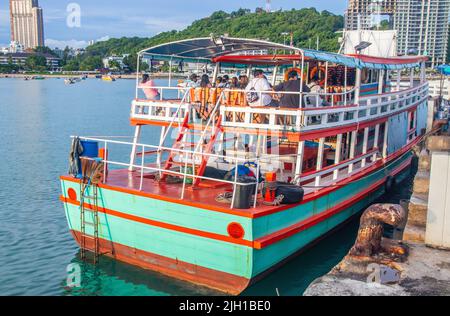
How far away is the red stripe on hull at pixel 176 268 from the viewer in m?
9.25

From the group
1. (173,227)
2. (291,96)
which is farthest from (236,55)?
(173,227)

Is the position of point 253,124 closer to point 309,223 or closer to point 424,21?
point 309,223

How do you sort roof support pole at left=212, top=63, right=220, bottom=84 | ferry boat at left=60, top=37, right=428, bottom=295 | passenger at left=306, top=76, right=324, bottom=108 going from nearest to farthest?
1. ferry boat at left=60, top=37, right=428, bottom=295
2. passenger at left=306, top=76, right=324, bottom=108
3. roof support pole at left=212, top=63, right=220, bottom=84

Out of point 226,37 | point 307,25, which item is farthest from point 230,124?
point 307,25

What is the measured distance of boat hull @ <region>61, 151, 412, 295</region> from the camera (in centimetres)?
895

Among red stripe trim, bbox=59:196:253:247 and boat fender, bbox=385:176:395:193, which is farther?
boat fender, bbox=385:176:395:193

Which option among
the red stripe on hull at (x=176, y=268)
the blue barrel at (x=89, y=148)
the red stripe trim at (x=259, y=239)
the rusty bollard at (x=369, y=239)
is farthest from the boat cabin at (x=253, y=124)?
the rusty bollard at (x=369, y=239)

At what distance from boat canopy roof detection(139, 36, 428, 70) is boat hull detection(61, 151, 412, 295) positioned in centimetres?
330

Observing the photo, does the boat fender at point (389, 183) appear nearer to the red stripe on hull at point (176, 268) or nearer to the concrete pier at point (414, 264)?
the concrete pier at point (414, 264)

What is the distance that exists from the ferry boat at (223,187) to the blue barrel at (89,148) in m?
0.02

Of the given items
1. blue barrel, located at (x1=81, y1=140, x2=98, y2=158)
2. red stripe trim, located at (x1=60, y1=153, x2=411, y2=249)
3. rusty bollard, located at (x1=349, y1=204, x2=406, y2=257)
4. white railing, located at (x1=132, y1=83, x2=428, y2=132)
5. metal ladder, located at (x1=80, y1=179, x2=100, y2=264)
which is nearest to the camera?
rusty bollard, located at (x1=349, y1=204, x2=406, y2=257)

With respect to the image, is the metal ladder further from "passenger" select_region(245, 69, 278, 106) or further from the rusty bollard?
the rusty bollard

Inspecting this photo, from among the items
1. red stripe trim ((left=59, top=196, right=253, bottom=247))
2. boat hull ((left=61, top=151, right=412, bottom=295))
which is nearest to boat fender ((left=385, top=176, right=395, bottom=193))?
boat hull ((left=61, top=151, right=412, bottom=295))

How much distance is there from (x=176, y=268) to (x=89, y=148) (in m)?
3.28
